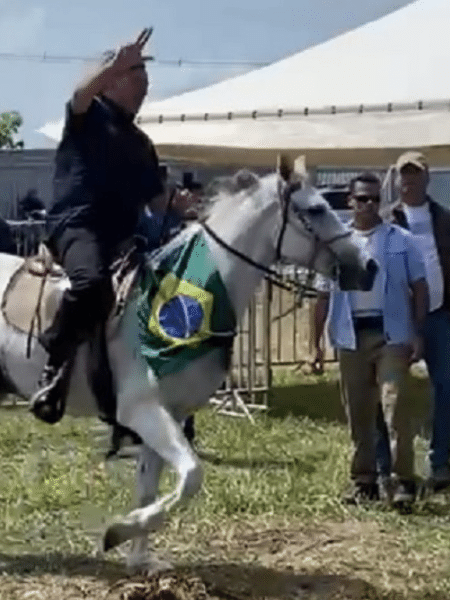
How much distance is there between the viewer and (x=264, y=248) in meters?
7.11

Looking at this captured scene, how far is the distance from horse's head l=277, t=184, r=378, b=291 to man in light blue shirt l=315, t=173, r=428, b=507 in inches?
71.1

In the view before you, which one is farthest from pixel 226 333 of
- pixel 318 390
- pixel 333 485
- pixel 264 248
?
pixel 318 390

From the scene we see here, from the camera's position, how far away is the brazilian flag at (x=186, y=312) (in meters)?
6.99

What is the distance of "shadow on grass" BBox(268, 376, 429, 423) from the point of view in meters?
13.2

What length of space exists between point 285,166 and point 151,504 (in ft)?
6.01

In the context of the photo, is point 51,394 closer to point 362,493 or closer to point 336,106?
point 362,493

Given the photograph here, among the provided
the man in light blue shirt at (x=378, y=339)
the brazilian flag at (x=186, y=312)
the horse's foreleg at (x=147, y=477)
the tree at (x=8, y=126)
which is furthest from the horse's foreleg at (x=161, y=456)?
the tree at (x=8, y=126)

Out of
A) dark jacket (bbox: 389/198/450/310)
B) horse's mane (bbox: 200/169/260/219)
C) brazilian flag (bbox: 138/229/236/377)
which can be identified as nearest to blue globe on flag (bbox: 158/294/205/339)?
brazilian flag (bbox: 138/229/236/377)

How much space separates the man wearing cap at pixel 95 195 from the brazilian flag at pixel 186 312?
0.28m

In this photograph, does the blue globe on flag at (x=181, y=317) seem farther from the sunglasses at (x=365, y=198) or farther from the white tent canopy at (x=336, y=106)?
the white tent canopy at (x=336, y=106)

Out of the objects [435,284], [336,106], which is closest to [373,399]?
[435,284]

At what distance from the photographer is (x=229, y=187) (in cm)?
724

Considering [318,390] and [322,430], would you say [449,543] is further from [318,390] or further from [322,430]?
[318,390]

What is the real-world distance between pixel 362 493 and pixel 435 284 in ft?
5.09
